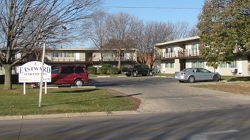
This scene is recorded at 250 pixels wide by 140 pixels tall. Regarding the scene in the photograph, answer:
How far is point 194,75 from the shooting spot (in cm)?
2838

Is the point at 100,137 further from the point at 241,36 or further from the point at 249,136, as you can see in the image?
the point at 241,36

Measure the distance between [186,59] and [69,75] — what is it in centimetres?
3215

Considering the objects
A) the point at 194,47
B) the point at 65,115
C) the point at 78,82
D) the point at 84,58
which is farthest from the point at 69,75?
the point at 84,58

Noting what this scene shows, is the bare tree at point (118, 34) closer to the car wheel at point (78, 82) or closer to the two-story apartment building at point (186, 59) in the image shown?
the two-story apartment building at point (186, 59)

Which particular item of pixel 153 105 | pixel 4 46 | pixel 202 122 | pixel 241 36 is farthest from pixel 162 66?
pixel 202 122

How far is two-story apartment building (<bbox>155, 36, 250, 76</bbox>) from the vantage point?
132 feet

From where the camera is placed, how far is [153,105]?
1403 centimetres

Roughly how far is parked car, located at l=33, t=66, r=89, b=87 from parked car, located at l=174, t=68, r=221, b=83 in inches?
353

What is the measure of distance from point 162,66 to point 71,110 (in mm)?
50915

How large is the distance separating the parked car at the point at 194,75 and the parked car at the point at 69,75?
8959 mm

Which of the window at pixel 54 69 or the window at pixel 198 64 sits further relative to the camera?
the window at pixel 198 64

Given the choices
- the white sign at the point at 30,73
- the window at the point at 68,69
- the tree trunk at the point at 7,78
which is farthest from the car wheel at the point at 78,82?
the white sign at the point at 30,73

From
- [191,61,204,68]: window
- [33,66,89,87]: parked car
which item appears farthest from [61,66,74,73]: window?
[191,61,204,68]: window

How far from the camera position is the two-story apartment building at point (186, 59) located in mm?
40312
